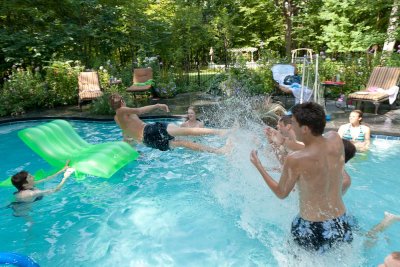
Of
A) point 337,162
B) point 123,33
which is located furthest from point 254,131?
point 123,33

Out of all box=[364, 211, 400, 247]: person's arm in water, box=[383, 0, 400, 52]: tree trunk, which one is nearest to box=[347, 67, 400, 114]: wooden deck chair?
box=[383, 0, 400, 52]: tree trunk

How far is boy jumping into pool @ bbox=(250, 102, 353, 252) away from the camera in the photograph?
2.35 m

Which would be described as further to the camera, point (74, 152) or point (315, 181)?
point (74, 152)

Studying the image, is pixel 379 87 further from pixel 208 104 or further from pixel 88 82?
pixel 88 82

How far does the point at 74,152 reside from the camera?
6070 millimetres

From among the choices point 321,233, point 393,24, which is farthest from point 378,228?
point 393,24

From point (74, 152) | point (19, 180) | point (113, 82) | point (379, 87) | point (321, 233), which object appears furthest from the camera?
point (113, 82)

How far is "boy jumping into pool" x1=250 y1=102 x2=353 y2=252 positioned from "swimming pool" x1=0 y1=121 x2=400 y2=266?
334 millimetres

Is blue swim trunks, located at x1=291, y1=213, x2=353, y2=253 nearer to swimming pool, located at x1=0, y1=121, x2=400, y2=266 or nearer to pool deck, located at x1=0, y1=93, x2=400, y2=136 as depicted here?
swimming pool, located at x1=0, y1=121, x2=400, y2=266

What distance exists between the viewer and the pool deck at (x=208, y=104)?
7.32m

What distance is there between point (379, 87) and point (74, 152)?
8.12 m

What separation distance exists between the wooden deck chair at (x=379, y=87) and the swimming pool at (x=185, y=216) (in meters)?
2.23

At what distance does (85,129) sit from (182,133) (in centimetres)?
448

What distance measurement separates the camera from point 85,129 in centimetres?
897
